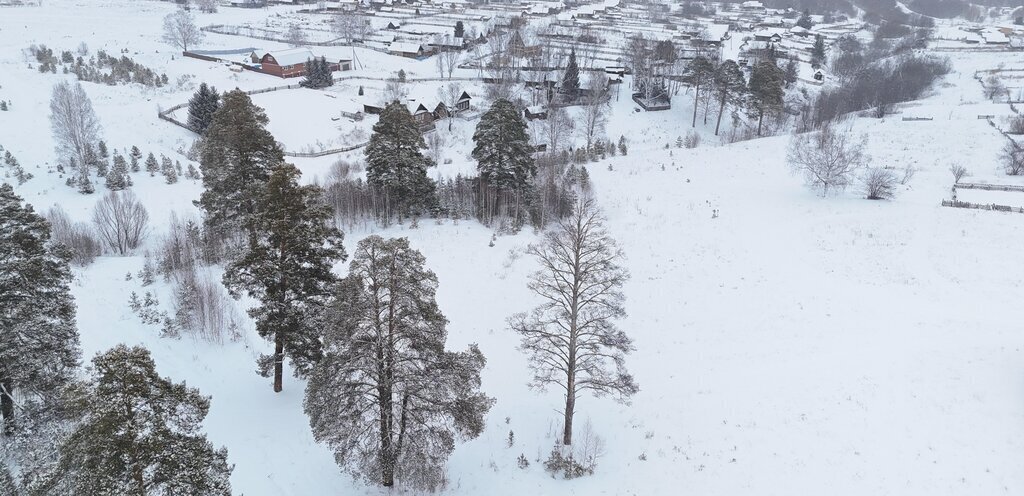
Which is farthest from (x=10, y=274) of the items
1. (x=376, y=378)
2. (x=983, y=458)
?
(x=983, y=458)

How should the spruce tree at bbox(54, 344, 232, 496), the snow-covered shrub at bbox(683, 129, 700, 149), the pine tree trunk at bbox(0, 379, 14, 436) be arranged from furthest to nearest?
1. the snow-covered shrub at bbox(683, 129, 700, 149)
2. the pine tree trunk at bbox(0, 379, 14, 436)
3. the spruce tree at bbox(54, 344, 232, 496)

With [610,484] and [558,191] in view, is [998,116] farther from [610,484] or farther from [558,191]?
[610,484]

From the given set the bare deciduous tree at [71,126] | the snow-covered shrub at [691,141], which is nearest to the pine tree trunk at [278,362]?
the bare deciduous tree at [71,126]

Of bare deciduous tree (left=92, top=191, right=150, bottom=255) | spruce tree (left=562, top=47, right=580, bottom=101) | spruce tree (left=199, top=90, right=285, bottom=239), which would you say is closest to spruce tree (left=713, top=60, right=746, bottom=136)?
spruce tree (left=562, top=47, right=580, bottom=101)

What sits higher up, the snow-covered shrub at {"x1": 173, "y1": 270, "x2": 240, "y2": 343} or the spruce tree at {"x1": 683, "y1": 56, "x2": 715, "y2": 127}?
the spruce tree at {"x1": 683, "y1": 56, "x2": 715, "y2": 127}

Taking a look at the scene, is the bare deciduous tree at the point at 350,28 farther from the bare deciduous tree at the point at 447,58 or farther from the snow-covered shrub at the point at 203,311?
the snow-covered shrub at the point at 203,311

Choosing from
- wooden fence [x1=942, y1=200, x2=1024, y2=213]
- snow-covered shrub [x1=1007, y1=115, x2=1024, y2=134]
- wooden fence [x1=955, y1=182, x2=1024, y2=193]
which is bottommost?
wooden fence [x1=942, y1=200, x2=1024, y2=213]

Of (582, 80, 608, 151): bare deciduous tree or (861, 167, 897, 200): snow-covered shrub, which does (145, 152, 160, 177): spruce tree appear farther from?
(861, 167, 897, 200): snow-covered shrub
